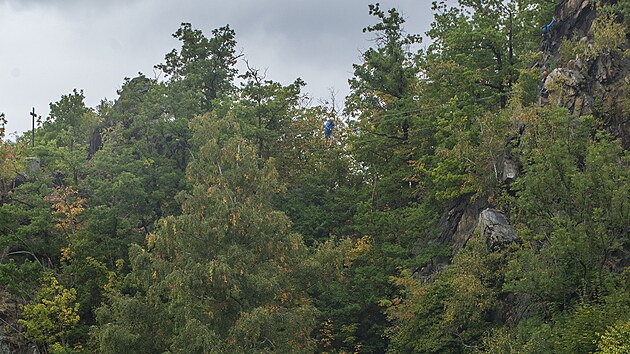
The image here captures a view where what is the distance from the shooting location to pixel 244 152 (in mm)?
22641

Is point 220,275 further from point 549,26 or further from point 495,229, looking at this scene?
point 549,26

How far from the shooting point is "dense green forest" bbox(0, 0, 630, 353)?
738 inches

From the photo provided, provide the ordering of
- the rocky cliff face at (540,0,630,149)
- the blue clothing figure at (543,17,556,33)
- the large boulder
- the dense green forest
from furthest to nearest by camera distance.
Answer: the blue clothing figure at (543,17,556,33)
the rocky cliff face at (540,0,630,149)
the large boulder
the dense green forest

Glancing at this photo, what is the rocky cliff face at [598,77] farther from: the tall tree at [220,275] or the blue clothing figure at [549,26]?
the tall tree at [220,275]

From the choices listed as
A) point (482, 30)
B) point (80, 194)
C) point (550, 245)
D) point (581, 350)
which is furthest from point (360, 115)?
point (581, 350)

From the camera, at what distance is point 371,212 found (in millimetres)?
28406

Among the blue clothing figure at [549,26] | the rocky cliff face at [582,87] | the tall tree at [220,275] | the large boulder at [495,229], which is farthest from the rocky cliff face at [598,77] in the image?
the tall tree at [220,275]

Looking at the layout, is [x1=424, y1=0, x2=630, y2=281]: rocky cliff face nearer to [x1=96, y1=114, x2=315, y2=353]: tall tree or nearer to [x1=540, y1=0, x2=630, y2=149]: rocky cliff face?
[x1=540, y1=0, x2=630, y2=149]: rocky cliff face

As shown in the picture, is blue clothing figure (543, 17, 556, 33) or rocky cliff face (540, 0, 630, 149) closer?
rocky cliff face (540, 0, 630, 149)

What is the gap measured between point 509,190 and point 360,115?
11.2 meters

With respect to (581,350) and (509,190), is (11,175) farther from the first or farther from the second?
(581,350)

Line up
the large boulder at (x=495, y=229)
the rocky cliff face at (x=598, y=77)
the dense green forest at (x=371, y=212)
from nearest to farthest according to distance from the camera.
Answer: the dense green forest at (x=371, y=212) → the large boulder at (x=495, y=229) → the rocky cliff face at (x=598, y=77)

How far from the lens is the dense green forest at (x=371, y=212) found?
18.8 metres

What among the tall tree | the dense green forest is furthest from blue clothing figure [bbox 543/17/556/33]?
the tall tree
